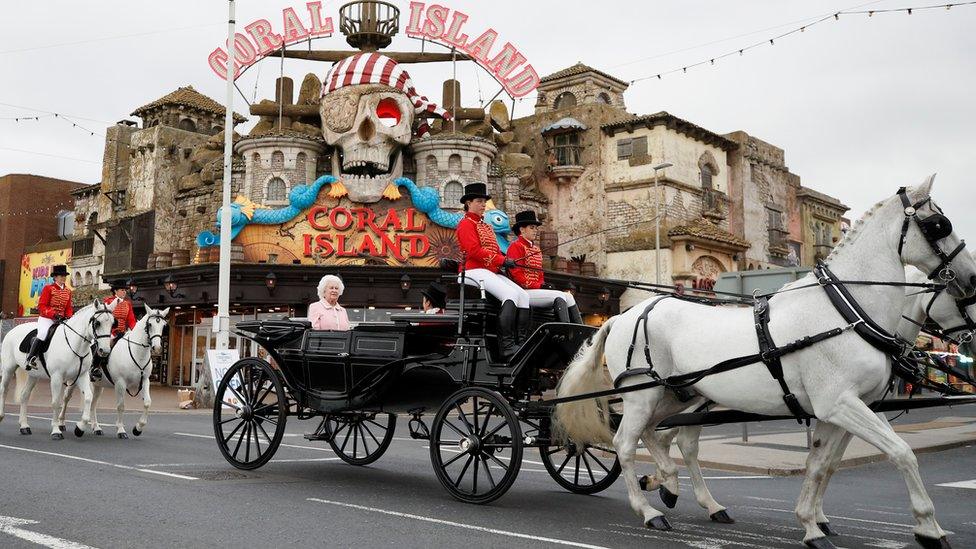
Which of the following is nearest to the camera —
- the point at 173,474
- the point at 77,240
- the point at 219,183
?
the point at 173,474

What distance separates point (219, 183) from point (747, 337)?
117 ft

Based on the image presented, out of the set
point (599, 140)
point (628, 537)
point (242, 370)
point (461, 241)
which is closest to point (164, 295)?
point (599, 140)

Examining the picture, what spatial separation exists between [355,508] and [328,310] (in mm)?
3226

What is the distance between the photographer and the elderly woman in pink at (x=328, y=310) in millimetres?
9617

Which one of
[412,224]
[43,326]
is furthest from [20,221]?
[43,326]

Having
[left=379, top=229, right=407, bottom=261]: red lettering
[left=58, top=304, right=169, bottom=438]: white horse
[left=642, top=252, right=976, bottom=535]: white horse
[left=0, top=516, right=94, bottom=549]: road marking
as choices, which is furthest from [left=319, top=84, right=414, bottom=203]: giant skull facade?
[left=0, top=516, right=94, bottom=549]: road marking

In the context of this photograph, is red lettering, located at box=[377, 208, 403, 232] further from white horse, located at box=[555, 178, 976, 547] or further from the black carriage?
white horse, located at box=[555, 178, 976, 547]

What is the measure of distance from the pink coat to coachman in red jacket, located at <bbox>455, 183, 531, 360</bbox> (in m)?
2.03

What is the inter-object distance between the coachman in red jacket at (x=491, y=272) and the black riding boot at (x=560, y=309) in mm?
335

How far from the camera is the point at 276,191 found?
35594 millimetres

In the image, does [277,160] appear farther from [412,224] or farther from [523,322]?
[523,322]

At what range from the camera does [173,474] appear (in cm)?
902

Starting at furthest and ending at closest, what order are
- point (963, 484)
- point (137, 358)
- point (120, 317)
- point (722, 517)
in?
point (120, 317) → point (137, 358) → point (963, 484) → point (722, 517)

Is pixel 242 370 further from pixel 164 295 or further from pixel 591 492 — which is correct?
pixel 164 295
